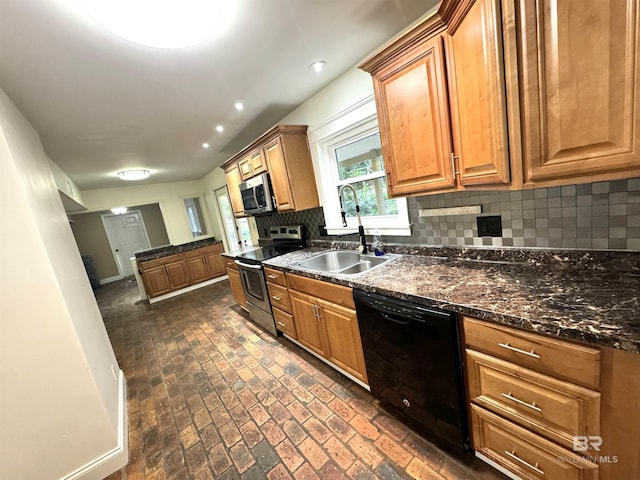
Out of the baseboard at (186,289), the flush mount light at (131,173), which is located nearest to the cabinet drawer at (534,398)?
the flush mount light at (131,173)

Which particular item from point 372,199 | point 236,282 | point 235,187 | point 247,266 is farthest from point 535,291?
point 235,187

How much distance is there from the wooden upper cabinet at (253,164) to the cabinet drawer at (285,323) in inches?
64.5

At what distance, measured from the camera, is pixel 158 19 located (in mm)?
1046

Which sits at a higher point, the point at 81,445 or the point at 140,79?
the point at 140,79

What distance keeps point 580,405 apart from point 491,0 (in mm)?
1508

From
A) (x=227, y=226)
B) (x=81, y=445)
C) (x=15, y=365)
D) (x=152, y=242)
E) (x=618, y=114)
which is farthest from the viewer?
(x=152, y=242)

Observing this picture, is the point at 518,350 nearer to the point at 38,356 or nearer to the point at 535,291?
the point at 535,291

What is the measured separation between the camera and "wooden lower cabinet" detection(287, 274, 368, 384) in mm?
1720

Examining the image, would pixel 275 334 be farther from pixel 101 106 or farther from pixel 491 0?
pixel 491 0

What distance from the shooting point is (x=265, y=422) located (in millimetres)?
1717

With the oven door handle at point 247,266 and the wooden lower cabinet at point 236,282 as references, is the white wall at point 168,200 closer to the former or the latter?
the wooden lower cabinet at point 236,282

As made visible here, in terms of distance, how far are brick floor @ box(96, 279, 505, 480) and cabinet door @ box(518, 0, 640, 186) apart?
4.84ft

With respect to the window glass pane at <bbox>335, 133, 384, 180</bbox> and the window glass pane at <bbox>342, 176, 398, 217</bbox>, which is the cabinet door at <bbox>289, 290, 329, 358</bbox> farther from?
the window glass pane at <bbox>335, 133, 384, 180</bbox>

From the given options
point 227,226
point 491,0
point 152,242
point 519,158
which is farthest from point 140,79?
point 152,242
